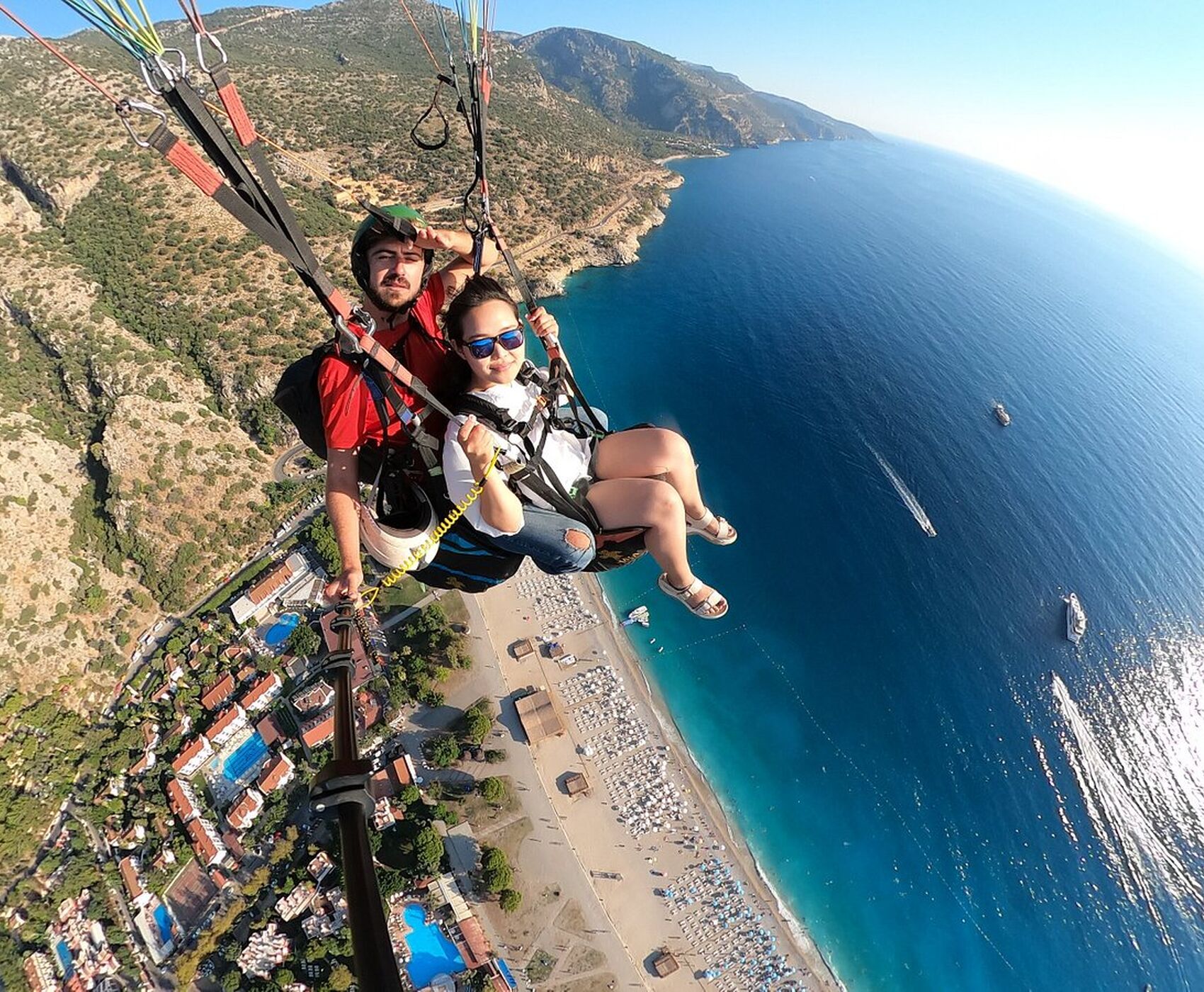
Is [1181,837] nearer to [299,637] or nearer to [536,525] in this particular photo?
[536,525]

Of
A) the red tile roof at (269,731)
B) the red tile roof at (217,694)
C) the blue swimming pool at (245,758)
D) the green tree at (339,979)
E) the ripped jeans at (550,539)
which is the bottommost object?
the green tree at (339,979)

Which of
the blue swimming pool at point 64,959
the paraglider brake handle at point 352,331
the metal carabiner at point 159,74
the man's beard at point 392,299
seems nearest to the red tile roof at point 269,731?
the blue swimming pool at point 64,959

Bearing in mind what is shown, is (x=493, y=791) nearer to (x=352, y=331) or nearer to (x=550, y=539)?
(x=550, y=539)

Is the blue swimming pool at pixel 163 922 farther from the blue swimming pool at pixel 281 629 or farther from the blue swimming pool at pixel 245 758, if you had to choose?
the blue swimming pool at pixel 281 629

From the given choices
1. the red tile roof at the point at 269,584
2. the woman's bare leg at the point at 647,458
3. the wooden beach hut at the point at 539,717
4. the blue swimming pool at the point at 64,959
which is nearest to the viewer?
the woman's bare leg at the point at 647,458

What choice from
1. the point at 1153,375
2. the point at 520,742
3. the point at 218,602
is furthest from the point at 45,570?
the point at 1153,375

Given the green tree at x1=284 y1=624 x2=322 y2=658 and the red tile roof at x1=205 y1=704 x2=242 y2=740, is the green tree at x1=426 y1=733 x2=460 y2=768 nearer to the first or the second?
the green tree at x1=284 y1=624 x2=322 y2=658
